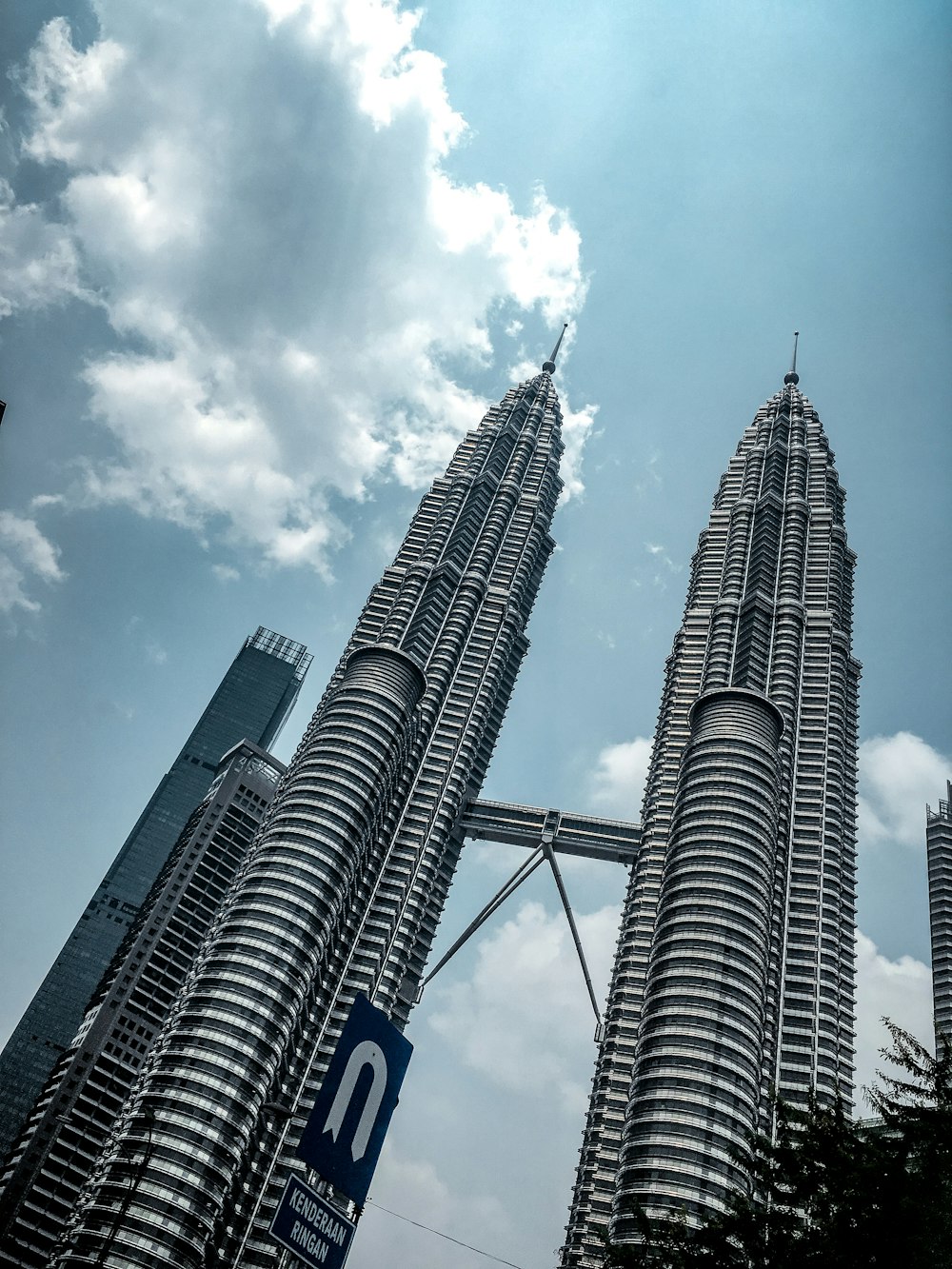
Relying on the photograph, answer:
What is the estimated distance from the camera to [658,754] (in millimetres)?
176500

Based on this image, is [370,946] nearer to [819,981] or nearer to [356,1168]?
[819,981]

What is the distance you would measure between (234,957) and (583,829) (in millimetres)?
69680

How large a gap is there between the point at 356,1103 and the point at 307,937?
11296cm

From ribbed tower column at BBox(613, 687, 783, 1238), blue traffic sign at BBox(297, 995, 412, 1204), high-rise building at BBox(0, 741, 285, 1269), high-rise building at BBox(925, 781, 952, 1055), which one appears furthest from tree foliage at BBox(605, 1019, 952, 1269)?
high-rise building at BBox(0, 741, 285, 1269)

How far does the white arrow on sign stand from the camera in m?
26.8

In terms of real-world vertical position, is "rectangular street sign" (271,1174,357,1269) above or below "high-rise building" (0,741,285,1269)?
below

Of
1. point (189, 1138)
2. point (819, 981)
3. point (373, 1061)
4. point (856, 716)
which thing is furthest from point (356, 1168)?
point (856, 716)

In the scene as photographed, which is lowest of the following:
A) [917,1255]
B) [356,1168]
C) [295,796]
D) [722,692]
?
[356,1168]

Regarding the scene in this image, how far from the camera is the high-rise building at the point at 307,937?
109812 mm

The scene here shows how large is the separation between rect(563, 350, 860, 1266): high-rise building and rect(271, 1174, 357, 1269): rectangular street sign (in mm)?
77718

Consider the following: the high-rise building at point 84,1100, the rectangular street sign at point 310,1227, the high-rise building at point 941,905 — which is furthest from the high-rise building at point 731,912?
the high-rise building at point 84,1100

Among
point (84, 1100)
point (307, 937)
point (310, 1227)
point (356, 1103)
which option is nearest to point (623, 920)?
point (307, 937)

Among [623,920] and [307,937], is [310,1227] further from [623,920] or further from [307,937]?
[623,920]

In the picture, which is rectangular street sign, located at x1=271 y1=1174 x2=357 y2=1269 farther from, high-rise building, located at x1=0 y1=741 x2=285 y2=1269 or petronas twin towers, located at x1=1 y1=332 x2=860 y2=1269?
high-rise building, located at x1=0 y1=741 x2=285 y2=1269
